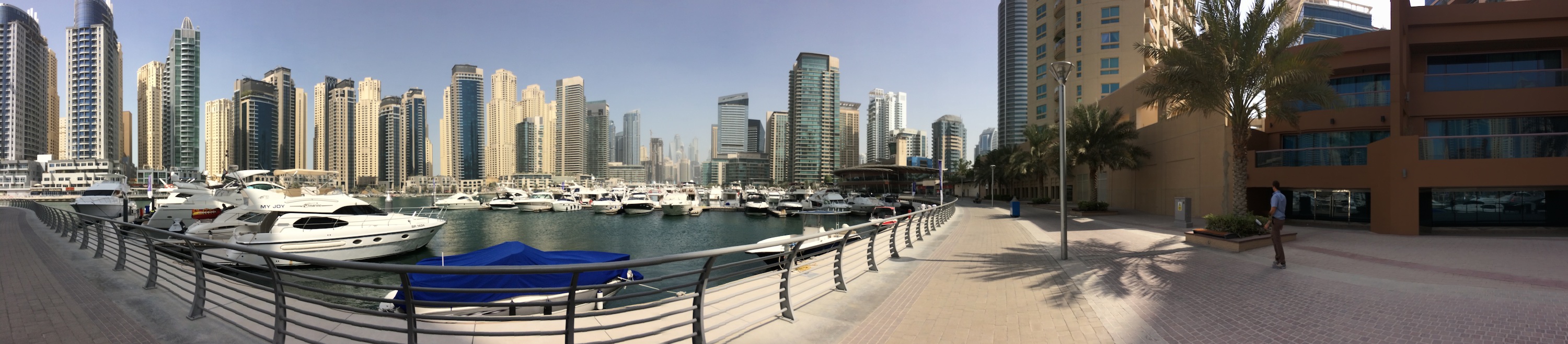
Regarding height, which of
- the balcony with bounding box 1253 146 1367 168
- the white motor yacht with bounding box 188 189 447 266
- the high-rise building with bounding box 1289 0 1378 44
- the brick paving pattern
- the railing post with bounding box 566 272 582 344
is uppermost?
the high-rise building with bounding box 1289 0 1378 44

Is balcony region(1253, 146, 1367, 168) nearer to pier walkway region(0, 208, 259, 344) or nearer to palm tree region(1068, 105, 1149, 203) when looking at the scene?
palm tree region(1068, 105, 1149, 203)

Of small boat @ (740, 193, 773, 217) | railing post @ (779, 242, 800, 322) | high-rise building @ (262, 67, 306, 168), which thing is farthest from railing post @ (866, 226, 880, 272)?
high-rise building @ (262, 67, 306, 168)

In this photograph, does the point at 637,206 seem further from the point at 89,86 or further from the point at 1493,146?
the point at 89,86

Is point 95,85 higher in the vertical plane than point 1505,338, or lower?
higher

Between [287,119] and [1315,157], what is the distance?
239 m

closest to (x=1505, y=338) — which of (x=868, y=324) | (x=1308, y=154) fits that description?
(x=868, y=324)

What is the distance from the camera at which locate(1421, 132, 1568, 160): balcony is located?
49.9 ft

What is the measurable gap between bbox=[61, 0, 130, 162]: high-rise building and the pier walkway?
521 feet

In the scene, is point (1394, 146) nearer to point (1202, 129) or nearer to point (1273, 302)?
point (1202, 129)

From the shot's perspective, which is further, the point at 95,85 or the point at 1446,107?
the point at 95,85

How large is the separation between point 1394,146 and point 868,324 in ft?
66.3

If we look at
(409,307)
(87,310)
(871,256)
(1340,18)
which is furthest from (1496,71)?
(1340,18)

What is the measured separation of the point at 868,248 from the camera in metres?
8.95

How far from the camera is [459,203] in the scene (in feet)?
245
